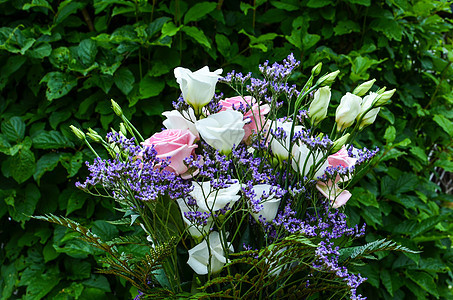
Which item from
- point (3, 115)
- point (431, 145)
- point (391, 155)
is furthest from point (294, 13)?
point (3, 115)

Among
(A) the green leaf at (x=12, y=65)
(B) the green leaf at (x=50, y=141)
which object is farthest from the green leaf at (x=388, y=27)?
(A) the green leaf at (x=12, y=65)

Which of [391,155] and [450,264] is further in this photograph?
[450,264]

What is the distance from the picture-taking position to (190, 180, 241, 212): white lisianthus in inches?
28.0

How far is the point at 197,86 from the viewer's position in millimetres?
755

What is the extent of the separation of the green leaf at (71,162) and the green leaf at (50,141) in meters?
0.04

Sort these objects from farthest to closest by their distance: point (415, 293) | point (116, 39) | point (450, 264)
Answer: point (450, 264) → point (415, 293) → point (116, 39)

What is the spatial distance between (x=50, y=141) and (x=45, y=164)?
84 millimetres

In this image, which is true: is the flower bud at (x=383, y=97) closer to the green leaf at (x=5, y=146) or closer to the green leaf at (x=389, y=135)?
the green leaf at (x=389, y=135)

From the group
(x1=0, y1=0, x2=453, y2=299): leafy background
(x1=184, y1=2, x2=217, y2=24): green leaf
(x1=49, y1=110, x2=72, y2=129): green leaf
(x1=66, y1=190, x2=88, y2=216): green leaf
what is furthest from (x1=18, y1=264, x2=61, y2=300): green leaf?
(x1=184, y1=2, x2=217, y2=24): green leaf

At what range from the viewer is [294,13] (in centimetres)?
174

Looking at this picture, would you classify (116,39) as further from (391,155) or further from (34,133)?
(391,155)

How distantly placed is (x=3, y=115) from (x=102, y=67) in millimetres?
517

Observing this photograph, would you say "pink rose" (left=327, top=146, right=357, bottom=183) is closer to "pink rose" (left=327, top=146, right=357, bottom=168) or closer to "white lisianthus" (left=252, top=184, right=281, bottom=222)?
"pink rose" (left=327, top=146, right=357, bottom=168)

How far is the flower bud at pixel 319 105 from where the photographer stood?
75 centimetres
